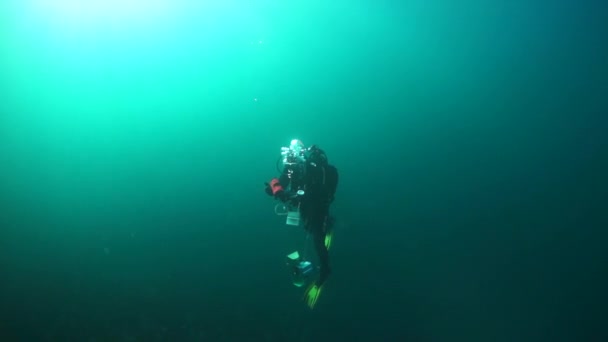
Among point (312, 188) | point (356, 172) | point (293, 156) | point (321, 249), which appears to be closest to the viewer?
point (312, 188)

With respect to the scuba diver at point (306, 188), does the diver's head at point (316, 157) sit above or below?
above

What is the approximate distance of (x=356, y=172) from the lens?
1239cm

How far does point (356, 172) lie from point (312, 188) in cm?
790

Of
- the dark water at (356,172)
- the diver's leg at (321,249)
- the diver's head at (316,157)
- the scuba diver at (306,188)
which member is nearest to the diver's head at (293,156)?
the scuba diver at (306,188)

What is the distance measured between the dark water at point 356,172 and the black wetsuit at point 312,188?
261 inches

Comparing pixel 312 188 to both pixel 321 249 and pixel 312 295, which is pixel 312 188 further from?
pixel 312 295

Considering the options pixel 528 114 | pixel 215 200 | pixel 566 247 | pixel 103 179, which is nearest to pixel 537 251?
pixel 566 247

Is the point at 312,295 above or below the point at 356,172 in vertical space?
below

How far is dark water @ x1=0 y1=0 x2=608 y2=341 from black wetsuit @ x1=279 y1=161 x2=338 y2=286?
21.8 ft

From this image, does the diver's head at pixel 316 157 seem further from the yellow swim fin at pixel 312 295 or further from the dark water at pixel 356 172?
the dark water at pixel 356 172

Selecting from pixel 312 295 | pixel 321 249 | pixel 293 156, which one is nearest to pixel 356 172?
pixel 312 295

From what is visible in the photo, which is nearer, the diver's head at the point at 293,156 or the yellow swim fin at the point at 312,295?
the diver's head at the point at 293,156

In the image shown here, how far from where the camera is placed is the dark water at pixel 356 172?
10195 millimetres

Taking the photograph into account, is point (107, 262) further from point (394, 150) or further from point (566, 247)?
point (566, 247)
